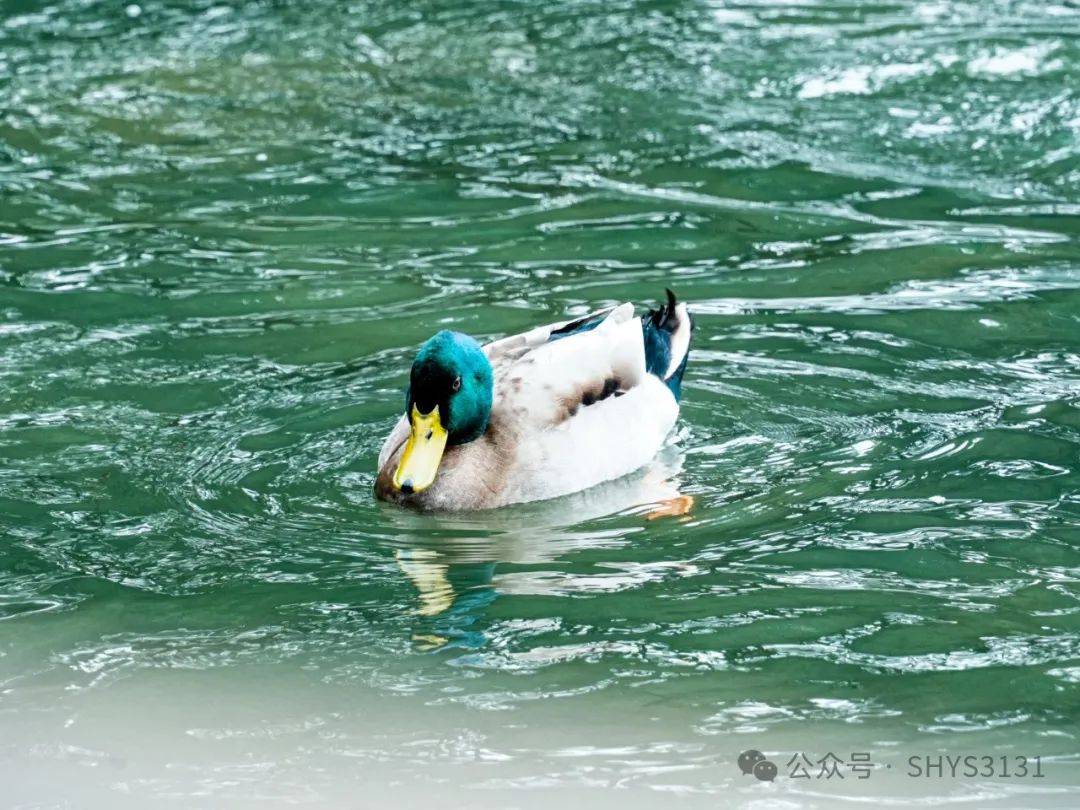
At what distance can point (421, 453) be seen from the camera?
25.4 feet

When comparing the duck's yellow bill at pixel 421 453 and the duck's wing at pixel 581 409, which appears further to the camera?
the duck's wing at pixel 581 409

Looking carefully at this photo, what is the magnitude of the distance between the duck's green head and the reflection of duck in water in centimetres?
25

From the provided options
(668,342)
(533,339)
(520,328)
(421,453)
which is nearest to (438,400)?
(421,453)

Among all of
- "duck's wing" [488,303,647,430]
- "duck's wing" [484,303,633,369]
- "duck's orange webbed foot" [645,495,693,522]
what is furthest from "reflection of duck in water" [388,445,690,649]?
"duck's wing" [484,303,633,369]

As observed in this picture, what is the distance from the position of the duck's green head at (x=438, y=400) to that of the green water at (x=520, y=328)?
0.96 ft

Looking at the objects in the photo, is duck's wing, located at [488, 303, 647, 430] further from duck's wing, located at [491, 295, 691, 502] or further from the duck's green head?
the duck's green head

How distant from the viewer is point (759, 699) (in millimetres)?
6047

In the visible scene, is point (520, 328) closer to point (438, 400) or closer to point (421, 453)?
point (438, 400)

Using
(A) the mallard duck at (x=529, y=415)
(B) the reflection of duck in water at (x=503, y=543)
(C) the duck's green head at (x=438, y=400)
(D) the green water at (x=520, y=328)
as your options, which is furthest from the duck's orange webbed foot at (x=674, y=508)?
(C) the duck's green head at (x=438, y=400)

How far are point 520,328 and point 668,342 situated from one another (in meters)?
1.28

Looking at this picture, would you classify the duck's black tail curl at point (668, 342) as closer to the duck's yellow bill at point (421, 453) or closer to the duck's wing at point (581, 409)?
the duck's wing at point (581, 409)

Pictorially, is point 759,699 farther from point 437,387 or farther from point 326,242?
point 326,242

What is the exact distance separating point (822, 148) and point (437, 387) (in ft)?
20.0

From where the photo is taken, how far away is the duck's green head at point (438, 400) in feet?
25.2
